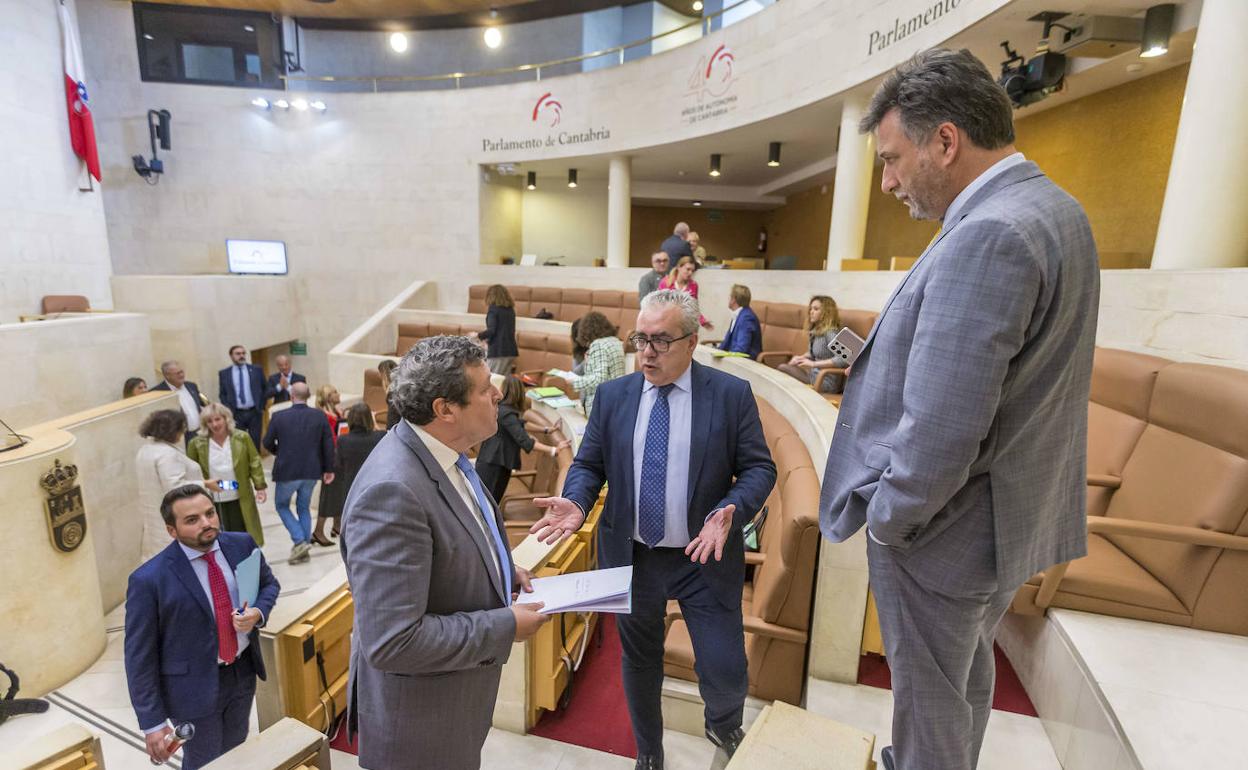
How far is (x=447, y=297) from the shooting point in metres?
11.8

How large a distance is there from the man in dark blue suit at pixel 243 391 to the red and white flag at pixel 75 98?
3.58m

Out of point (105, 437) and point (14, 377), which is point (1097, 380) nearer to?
point (105, 437)

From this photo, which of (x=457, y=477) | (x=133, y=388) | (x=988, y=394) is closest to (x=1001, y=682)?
(x=988, y=394)

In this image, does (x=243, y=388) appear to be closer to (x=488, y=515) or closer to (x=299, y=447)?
(x=299, y=447)

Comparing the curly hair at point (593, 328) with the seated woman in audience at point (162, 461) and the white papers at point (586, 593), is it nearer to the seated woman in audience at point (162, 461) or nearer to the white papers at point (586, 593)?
the seated woman in audience at point (162, 461)

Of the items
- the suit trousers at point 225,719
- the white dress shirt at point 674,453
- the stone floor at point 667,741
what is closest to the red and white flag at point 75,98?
the stone floor at point 667,741

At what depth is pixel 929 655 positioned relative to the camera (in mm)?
1098

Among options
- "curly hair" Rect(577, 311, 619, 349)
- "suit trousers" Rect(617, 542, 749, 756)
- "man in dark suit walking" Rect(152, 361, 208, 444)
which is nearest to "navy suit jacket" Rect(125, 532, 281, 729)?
"suit trousers" Rect(617, 542, 749, 756)

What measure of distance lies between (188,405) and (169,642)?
5.31 m

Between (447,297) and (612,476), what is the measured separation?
10808mm

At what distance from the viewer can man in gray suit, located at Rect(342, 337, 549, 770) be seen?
1137mm

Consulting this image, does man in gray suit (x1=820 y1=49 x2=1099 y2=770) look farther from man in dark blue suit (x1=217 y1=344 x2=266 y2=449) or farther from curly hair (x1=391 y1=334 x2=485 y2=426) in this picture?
man in dark blue suit (x1=217 y1=344 x2=266 y2=449)

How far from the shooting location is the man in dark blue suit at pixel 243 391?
7719 mm

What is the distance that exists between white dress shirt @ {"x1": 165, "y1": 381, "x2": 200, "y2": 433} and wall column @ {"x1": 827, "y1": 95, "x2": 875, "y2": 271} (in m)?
7.19
